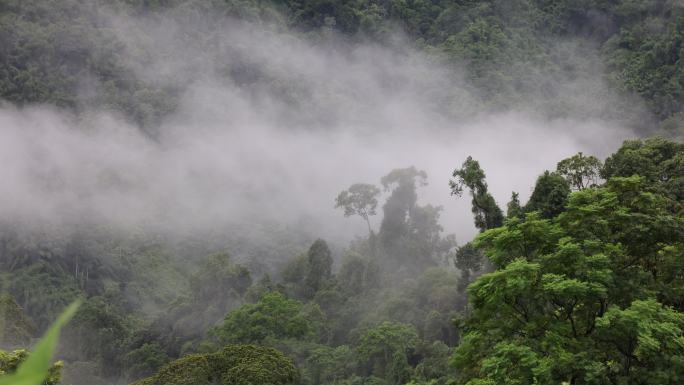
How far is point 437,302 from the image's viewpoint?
113 ft

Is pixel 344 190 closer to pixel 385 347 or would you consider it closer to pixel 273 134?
pixel 273 134

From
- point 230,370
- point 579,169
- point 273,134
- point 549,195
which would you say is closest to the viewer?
point 230,370

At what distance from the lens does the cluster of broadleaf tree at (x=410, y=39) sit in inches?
2687

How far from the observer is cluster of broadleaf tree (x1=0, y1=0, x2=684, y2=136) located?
68250mm

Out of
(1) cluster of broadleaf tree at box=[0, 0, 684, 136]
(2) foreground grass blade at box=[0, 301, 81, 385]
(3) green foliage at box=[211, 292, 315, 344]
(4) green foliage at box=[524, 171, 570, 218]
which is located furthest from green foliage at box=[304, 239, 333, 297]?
(2) foreground grass blade at box=[0, 301, 81, 385]

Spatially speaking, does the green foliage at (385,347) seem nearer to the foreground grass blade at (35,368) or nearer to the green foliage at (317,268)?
the green foliage at (317,268)

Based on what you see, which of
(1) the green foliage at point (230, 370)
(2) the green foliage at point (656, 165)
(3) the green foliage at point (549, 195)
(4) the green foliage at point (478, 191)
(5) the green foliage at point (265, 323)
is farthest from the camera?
(5) the green foliage at point (265, 323)

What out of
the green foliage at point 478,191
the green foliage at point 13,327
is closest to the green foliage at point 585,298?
the green foliage at point 478,191

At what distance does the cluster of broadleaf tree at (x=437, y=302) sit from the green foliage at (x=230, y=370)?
2.0 inches

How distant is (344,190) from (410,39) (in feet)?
107

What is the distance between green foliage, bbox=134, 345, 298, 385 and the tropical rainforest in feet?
0.26

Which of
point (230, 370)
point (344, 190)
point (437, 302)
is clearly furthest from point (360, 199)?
point (230, 370)

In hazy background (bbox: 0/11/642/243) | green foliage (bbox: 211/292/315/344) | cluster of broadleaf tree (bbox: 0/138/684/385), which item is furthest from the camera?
hazy background (bbox: 0/11/642/243)

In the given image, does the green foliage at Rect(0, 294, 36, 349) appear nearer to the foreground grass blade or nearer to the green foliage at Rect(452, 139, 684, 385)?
the green foliage at Rect(452, 139, 684, 385)
